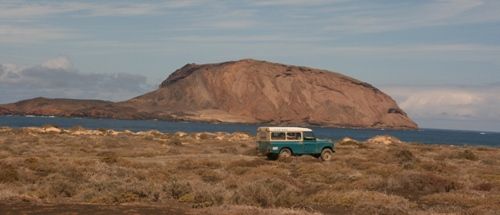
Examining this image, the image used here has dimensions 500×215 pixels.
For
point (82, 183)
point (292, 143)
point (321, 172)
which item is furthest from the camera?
point (292, 143)

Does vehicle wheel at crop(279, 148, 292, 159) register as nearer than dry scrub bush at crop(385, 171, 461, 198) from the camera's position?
No

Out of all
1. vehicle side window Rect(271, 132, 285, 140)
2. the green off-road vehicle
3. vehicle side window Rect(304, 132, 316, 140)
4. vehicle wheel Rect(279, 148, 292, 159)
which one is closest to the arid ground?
vehicle wheel Rect(279, 148, 292, 159)

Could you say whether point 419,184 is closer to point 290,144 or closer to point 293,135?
point 290,144

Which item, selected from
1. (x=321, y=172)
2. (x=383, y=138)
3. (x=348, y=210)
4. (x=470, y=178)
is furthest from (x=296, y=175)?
(x=383, y=138)

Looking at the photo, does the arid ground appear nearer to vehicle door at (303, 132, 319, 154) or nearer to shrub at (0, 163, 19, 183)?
shrub at (0, 163, 19, 183)

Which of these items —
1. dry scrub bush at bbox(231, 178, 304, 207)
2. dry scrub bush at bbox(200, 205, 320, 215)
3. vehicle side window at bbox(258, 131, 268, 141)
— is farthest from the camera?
vehicle side window at bbox(258, 131, 268, 141)

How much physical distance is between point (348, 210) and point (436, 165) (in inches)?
565

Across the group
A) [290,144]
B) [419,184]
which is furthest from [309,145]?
[419,184]

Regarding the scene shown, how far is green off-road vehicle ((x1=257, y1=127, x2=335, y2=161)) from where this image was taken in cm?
3338

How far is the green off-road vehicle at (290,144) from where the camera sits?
109 feet

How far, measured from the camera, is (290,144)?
110 ft

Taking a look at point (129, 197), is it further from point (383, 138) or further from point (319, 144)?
point (383, 138)

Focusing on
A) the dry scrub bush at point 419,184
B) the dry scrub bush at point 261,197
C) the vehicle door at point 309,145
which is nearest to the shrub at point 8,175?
the dry scrub bush at point 261,197

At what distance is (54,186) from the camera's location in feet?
59.7
